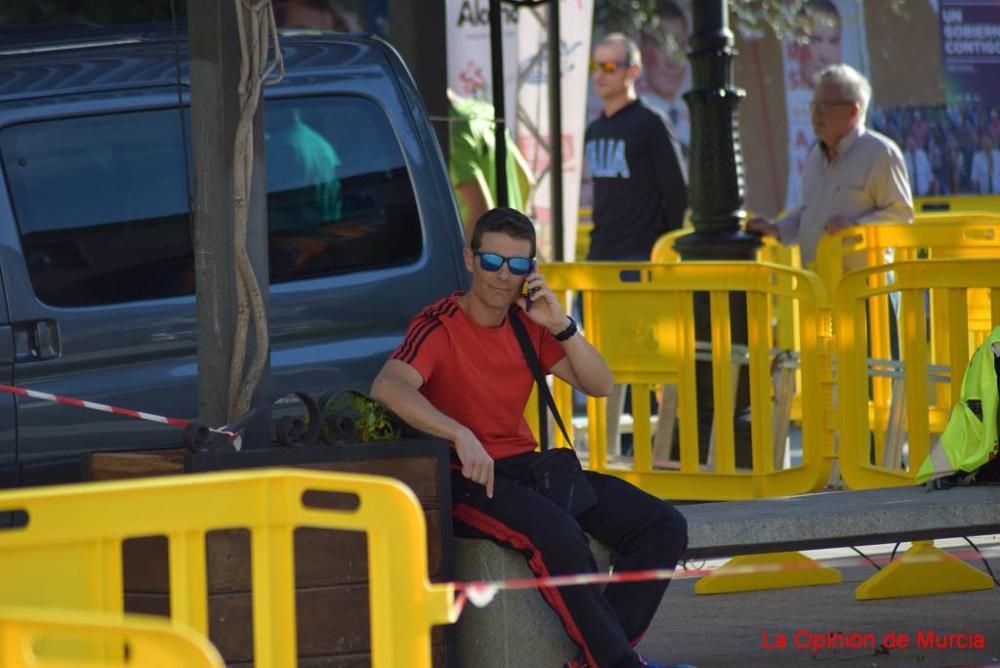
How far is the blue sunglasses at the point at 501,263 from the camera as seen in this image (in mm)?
5418

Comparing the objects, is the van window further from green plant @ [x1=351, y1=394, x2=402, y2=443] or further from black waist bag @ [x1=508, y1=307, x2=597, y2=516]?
black waist bag @ [x1=508, y1=307, x2=597, y2=516]

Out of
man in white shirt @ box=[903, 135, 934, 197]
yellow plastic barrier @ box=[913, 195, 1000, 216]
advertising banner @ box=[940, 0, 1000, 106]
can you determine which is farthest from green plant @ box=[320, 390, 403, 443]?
advertising banner @ box=[940, 0, 1000, 106]

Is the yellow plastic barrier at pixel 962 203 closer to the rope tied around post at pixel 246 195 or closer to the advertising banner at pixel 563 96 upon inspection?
the advertising banner at pixel 563 96

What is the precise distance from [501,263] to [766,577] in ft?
8.10

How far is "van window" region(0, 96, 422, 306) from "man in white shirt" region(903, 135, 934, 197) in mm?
14379

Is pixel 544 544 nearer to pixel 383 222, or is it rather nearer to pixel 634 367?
pixel 383 222

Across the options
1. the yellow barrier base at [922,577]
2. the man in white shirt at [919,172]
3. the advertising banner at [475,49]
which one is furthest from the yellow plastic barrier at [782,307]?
the man in white shirt at [919,172]

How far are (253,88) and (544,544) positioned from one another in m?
1.46

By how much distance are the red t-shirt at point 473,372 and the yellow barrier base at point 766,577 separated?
2.04 m

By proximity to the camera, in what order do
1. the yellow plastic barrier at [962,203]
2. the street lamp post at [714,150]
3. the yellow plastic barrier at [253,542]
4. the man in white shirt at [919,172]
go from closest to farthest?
1. the yellow plastic barrier at [253,542]
2. the street lamp post at [714,150]
3. the yellow plastic barrier at [962,203]
4. the man in white shirt at [919,172]

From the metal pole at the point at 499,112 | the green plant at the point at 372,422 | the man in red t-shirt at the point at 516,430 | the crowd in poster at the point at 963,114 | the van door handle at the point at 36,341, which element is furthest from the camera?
the crowd in poster at the point at 963,114

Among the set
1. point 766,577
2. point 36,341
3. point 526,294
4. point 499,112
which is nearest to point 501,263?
point 526,294

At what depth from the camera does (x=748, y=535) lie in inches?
224

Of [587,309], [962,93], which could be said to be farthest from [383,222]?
[962,93]
